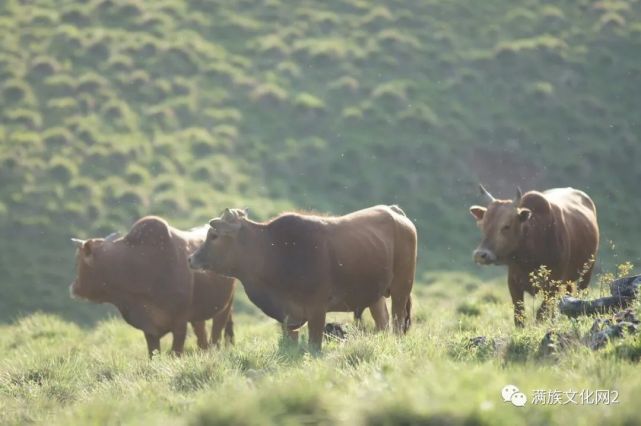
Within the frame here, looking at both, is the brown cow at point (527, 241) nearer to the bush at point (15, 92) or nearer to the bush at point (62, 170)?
the bush at point (62, 170)

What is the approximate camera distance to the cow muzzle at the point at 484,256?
12.3 metres

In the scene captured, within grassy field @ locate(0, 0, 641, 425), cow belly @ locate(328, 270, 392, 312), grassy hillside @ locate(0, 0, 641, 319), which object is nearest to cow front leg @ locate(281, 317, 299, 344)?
grassy field @ locate(0, 0, 641, 425)

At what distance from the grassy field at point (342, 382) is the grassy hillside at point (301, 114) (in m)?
9.19

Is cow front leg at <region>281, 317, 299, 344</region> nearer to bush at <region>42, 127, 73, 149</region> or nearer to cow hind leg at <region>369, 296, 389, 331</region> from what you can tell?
cow hind leg at <region>369, 296, 389, 331</region>

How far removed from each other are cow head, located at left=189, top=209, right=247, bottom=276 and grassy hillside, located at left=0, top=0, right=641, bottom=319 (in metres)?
8.45

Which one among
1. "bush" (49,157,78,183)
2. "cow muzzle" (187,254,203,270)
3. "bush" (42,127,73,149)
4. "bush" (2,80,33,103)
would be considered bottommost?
"bush" (49,157,78,183)

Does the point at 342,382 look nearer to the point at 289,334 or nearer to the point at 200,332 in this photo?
the point at 289,334

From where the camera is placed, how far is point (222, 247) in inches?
476

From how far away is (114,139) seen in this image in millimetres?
26094

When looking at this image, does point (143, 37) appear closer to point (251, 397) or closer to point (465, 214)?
point (465, 214)

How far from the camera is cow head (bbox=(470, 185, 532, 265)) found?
488 inches

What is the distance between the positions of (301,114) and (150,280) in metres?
15.6

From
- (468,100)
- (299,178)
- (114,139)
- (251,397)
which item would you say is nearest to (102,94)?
(114,139)

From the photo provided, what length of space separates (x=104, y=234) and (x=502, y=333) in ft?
45.2
